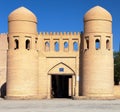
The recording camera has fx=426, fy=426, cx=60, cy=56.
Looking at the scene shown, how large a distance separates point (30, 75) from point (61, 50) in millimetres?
3787

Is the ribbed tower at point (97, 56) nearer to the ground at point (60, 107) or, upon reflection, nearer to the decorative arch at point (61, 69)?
the decorative arch at point (61, 69)

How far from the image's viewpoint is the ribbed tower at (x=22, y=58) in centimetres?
3812

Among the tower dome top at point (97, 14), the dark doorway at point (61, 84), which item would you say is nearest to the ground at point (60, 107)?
the tower dome top at point (97, 14)

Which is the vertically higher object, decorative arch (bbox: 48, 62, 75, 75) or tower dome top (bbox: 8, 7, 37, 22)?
tower dome top (bbox: 8, 7, 37, 22)

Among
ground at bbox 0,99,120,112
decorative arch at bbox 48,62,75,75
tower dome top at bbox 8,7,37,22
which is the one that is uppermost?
tower dome top at bbox 8,7,37,22

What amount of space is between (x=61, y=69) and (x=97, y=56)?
3777 mm

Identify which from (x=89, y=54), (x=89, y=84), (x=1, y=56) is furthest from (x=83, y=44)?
(x=1, y=56)

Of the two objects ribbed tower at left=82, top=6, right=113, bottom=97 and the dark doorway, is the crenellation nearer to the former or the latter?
ribbed tower at left=82, top=6, right=113, bottom=97

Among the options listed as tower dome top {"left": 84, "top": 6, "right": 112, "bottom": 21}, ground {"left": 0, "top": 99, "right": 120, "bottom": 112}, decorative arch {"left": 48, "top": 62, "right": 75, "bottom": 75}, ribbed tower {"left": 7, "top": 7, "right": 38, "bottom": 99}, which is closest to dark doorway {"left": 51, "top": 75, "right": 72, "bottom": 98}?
decorative arch {"left": 48, "top": 62, "right": 75, "bottom": 75}

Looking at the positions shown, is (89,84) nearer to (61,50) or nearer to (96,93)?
(96,93)

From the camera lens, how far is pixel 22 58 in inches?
1510

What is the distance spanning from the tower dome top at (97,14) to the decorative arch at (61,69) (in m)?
4.78

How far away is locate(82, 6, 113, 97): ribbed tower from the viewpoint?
124ft

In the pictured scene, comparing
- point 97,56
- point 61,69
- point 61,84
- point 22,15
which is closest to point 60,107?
point 97,56
